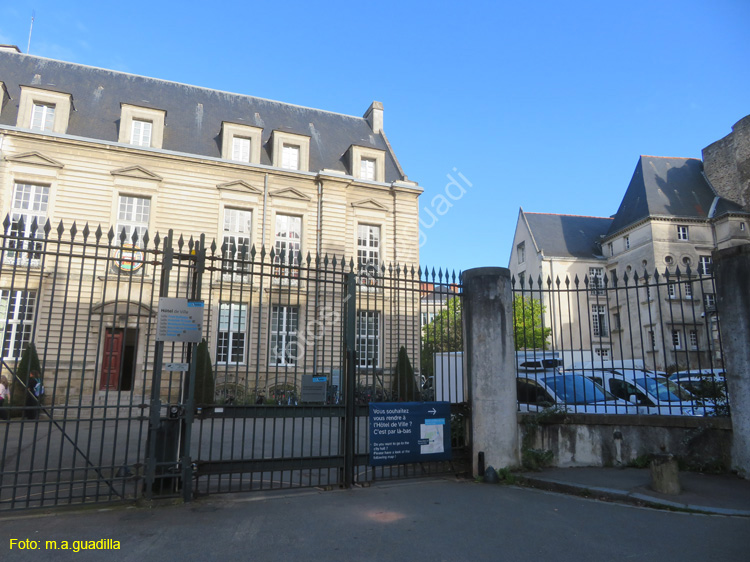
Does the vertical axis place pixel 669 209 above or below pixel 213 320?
above

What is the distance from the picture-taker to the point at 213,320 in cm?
1410

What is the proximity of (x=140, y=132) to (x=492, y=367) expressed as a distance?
18.5 metres

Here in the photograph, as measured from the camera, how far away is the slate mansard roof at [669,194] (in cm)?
3683

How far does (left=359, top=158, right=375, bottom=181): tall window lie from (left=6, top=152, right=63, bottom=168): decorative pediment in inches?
484

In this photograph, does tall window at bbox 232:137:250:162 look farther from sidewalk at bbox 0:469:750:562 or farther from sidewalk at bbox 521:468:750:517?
sidewalk at bbox 521:468:750:517

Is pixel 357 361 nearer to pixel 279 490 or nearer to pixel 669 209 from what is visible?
pixel 279 490

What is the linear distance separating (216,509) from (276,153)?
18.5m

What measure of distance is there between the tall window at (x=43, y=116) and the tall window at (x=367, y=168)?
12.6 meters

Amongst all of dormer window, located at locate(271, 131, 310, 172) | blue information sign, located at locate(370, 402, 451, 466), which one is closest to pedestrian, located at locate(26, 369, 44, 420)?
blue information sign, located at locate(370, 402, 451, 466)

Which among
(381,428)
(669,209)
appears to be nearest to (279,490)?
(381,428)

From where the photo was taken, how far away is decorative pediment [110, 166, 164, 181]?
19047 mm

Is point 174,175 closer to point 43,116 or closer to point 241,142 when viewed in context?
point 241,142

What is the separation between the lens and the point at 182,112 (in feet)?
74.2

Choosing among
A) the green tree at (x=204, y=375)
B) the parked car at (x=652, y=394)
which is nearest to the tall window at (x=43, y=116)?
the green tree at (x=204, y=375)
